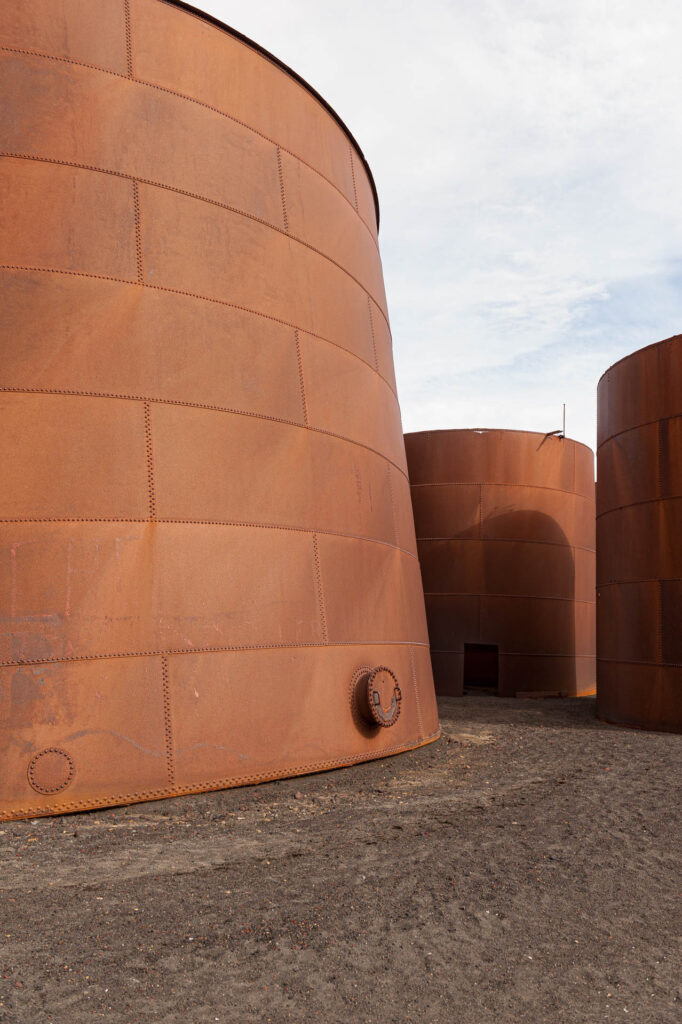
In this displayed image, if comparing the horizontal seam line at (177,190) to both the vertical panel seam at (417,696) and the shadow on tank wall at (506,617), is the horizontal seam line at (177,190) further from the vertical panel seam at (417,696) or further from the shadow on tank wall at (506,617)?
the shadow on tank wall at (506,617)

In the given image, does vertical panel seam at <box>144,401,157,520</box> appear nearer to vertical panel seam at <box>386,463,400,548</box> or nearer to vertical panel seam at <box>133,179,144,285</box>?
vertical panel seam at <box>133,179,144,285</box>

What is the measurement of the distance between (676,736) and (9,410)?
34.2 feet

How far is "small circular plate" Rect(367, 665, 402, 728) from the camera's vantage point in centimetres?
900

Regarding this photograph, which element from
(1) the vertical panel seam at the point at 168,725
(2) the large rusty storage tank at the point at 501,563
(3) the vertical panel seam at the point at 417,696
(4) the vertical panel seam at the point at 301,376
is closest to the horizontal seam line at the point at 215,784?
(1) the vertical panel seam at the point at 168,725

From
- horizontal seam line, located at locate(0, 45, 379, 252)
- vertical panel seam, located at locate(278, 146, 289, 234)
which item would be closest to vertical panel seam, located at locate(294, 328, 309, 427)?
vertical panel seam, located at locate(278, 146, 289, 234)

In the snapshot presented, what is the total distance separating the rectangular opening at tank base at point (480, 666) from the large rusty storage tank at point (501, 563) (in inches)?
1.0

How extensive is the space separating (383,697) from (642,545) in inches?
257

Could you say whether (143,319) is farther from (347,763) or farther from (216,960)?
(216,960)

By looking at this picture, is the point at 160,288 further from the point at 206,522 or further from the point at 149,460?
the point at 206,522

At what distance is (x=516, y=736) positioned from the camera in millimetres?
12438

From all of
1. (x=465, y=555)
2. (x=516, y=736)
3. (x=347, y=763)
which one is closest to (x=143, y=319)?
(x=347, y=763)

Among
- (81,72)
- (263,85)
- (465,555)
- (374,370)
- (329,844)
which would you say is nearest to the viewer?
(329,844)

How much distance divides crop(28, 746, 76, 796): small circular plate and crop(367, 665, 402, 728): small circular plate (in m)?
3.33

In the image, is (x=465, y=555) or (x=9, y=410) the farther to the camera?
(x=465, y=555)
